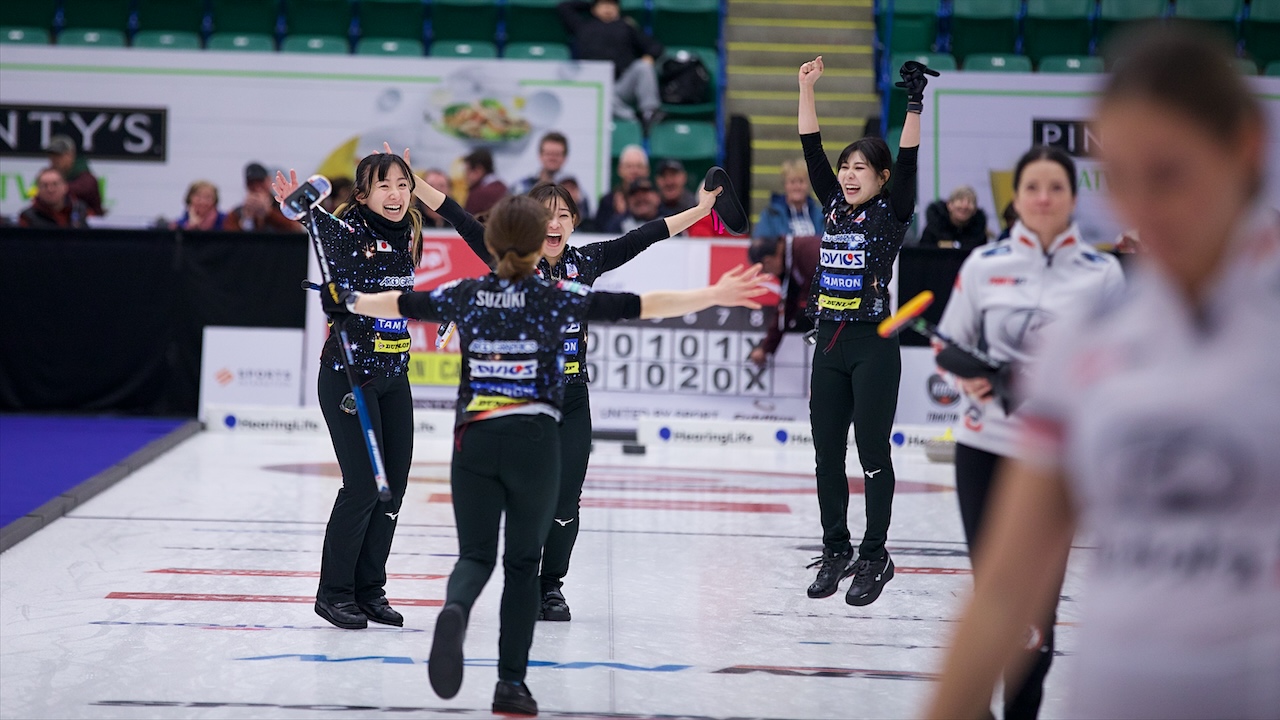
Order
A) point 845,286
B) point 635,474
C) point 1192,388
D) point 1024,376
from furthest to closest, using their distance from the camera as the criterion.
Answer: point 635,474 → point 845,286 → point 1024,376 → point 1192,388

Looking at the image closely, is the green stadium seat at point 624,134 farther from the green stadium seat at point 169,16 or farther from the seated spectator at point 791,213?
the green stadium seat at point 169,16

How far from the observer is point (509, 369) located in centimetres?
347

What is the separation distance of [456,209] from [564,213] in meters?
0.41

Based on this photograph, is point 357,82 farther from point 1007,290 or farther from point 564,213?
point 1007,290

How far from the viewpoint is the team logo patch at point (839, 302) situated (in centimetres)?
500

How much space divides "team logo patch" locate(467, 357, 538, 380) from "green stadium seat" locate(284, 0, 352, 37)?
10982 mm

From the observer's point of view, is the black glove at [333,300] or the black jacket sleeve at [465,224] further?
the black jacket sleeve at [465,224]

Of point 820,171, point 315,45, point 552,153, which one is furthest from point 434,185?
point 820,171

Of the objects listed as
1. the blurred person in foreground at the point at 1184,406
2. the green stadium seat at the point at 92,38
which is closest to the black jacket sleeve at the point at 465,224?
the blurred person in foreground at the point at 1184,406

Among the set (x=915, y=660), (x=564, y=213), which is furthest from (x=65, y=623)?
(x=915, y=660)

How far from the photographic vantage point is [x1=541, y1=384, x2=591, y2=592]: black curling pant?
15.4 ft

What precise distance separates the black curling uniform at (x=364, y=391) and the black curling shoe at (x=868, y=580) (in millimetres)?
1834

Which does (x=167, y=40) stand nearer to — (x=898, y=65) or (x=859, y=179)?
(x=898, y=65)

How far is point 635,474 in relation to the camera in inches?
336
